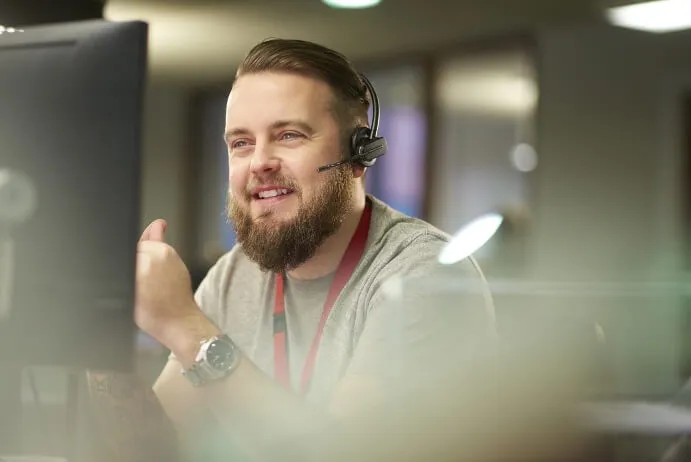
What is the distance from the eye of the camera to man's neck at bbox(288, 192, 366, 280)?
3.45 feet

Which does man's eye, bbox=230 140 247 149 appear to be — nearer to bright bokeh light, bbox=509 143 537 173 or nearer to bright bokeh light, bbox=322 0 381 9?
bright bokeh light, bbox=322 0 381 9

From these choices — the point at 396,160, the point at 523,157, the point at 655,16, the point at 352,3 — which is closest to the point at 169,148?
the point at 352,3

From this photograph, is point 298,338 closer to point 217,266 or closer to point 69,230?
point 217,266

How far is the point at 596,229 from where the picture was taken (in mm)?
4293

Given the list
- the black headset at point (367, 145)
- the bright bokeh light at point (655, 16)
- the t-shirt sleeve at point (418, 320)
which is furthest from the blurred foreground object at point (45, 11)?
the bright bokeh light at point (655, 16)

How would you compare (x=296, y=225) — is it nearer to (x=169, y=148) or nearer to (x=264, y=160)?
(x=264, y=160)

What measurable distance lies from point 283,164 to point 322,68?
0.12 meters

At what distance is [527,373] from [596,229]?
3.33 meters

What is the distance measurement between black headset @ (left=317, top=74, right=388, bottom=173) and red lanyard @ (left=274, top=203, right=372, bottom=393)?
2.6 inches

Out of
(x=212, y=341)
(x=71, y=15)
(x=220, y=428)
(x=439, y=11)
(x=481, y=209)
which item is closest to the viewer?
(x=212, y=341)

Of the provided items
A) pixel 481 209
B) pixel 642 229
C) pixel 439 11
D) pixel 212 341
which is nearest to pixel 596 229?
pixel 642 229

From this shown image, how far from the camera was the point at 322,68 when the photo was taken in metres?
1.00

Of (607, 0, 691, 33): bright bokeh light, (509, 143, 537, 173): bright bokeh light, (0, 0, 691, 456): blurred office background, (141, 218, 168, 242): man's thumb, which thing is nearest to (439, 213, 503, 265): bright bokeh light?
(141, 218, 168, 242): man's thumb

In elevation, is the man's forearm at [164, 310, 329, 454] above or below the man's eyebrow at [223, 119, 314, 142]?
below
